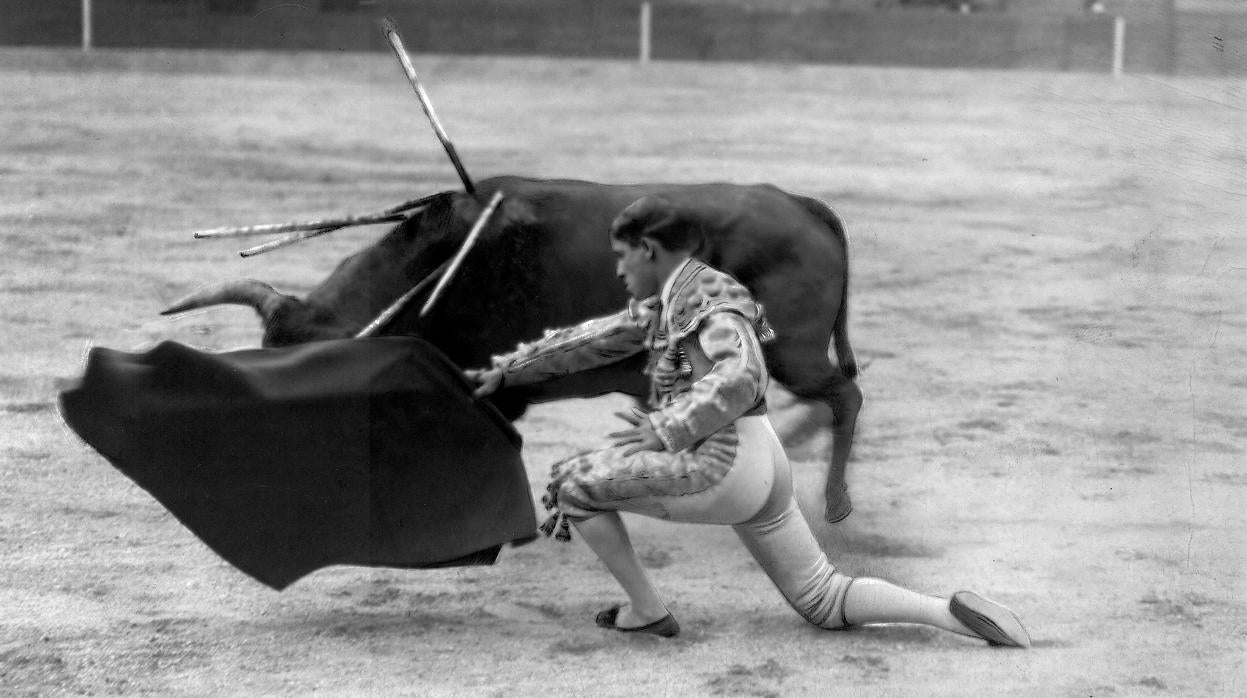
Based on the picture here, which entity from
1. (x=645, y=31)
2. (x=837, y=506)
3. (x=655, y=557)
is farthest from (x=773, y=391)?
A: (x=645, y=31)

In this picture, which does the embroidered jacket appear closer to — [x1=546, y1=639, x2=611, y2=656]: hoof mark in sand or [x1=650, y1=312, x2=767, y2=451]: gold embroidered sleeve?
[x1=650, y1=312, x2=767, y2=451]: gold embroidered sleeve

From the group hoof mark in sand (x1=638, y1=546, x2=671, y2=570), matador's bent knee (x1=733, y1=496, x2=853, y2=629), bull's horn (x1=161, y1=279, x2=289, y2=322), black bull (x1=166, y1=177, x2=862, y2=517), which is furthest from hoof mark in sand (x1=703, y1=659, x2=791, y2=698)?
bull's horn (x1=161, y1=279, x2=289, y2=322)

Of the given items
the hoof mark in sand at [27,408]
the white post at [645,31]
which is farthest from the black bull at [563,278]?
the white post at [645,31]

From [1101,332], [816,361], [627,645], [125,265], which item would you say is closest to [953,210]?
[1101,332]

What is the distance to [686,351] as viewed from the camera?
3.15m

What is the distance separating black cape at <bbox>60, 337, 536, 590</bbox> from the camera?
3369mm

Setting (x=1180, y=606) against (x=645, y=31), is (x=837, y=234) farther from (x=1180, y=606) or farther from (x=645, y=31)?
(x=645, y=31)

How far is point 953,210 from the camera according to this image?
8.94 metres

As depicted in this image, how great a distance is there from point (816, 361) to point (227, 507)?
1.45 metres

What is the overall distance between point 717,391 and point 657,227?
1.08 feet

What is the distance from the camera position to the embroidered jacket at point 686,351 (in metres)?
3.02

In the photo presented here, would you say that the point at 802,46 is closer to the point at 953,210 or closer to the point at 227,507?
the point at 953,210

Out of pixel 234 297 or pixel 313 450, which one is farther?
pixel 234 297

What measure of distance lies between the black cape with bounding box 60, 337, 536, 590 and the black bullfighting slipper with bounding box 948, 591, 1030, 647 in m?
0.89
